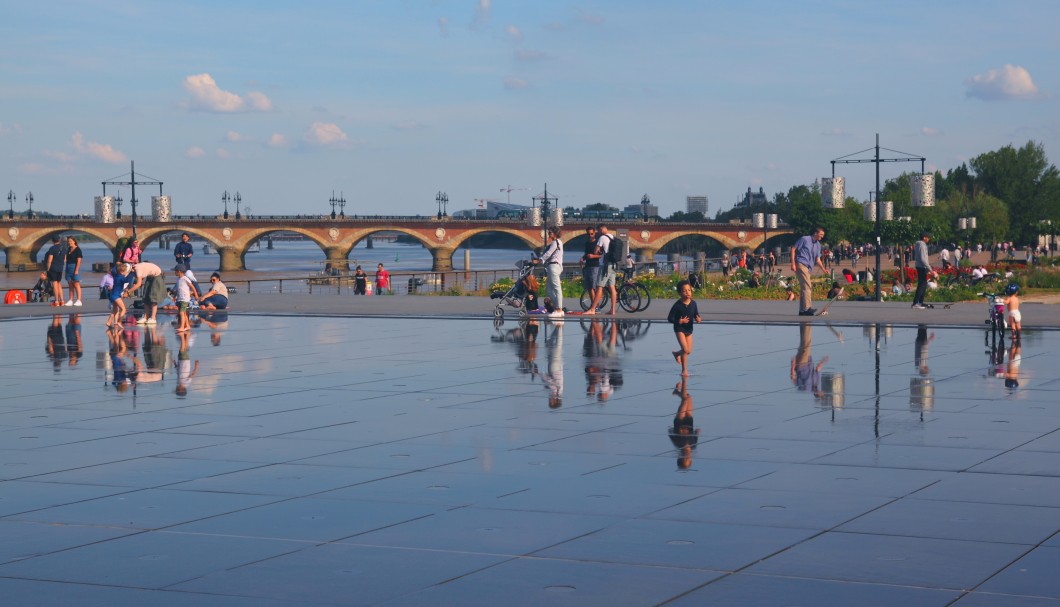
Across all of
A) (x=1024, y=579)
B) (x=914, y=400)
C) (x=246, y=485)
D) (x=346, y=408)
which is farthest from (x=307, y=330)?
(x=1024, y=579)

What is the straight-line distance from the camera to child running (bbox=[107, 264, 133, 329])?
877 inches

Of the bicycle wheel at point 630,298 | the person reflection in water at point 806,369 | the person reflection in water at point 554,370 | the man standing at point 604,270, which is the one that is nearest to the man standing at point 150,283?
the person reflection in water at point 554,370

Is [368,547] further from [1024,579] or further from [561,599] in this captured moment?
[1024,579]

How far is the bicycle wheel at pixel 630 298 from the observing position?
25562 mm

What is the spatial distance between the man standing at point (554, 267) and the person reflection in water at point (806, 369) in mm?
5489

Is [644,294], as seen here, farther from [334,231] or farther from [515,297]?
[334,231]

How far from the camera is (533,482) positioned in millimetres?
8539

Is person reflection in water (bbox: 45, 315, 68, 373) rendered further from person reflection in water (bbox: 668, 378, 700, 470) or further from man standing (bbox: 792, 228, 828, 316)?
man standing (bbox: 792, 228, 828, 316)

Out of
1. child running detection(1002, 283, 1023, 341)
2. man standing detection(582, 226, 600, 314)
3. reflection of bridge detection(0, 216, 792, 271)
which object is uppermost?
reflection of bridge detection(0, 216, 792, 271)

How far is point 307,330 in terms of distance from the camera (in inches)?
883

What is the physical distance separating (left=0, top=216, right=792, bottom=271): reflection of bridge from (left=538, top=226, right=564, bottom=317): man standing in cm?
9969

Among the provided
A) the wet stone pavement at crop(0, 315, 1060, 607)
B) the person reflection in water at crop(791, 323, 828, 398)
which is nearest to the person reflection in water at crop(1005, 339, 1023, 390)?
the wet stone pavement at crop(0, 315, 1060, 607)

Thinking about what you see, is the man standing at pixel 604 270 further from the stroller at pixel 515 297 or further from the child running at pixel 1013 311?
the child running at pixel 1013 311

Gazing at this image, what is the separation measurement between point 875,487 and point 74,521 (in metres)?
4.71
